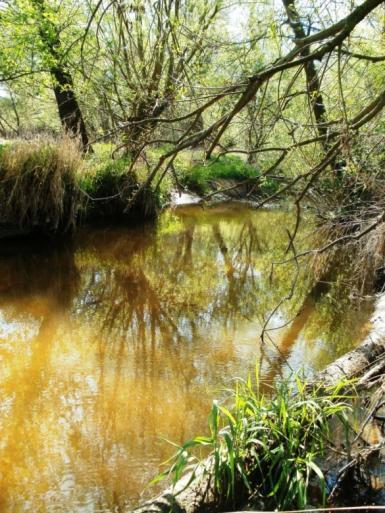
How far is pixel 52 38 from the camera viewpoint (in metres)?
11.4

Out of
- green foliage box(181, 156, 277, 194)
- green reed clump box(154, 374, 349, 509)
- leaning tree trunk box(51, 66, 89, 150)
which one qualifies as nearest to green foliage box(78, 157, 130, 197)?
leaning tree trunk box(51, 66, 89, 150)

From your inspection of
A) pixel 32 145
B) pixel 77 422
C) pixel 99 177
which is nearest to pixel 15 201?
pixel 32 145

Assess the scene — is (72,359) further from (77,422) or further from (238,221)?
(238,221)

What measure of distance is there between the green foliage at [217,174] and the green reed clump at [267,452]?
37.9ft

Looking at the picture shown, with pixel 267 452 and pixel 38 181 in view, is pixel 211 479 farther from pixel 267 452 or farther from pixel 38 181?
pixel 38 181

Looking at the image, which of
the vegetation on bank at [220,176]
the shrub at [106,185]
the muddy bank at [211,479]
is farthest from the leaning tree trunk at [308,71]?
the vegetation on bank at [220,176]

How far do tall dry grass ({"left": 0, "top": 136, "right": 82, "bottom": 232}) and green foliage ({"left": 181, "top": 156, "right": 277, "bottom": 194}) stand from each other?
19.1 feet

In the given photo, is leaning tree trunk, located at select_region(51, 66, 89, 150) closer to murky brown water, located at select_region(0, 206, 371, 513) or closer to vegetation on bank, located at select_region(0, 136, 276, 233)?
vegetation on bank, located at select_region(0, 136, 276, 233)

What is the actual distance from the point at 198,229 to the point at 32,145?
15.0 feet

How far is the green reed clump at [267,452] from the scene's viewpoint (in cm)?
244

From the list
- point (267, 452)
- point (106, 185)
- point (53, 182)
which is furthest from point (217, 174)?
point (267, 452)

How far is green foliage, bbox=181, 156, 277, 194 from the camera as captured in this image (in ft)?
51.2

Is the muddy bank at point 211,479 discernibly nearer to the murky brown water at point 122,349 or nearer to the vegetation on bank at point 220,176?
the murky brown water at point 122,349

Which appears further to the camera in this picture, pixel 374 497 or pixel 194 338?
Answer: pixel 194 338
